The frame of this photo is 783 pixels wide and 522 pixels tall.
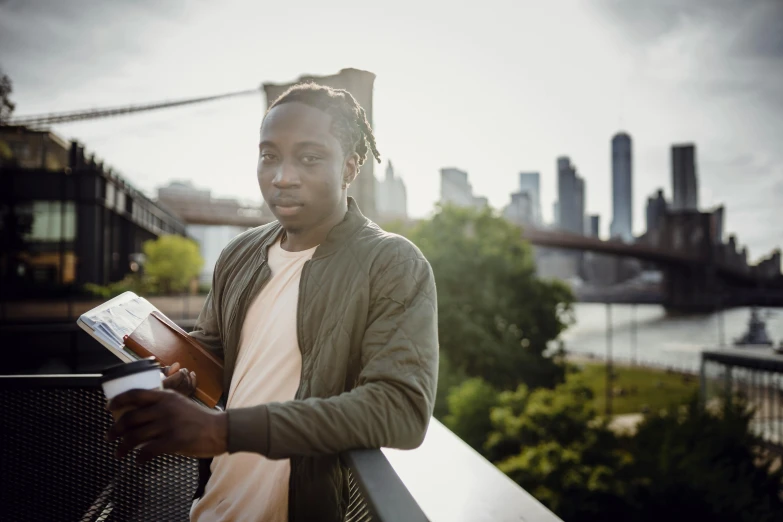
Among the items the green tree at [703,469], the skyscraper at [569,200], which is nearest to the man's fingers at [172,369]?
the green tree at [703,469]

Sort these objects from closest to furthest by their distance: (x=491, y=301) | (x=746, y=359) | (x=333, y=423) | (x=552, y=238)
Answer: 1. (x=333, y=423)
2. (x=746, y=359)
3. (x=491, y=301)
4. (x=552, y=238)

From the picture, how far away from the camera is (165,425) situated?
37.9 inches

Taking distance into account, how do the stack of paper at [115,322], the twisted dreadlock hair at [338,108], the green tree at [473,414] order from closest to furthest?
1. the stack of paper at [115,322]
2. the twisted dreadlock hair at [338,108]
3. the green tree at [473,414]

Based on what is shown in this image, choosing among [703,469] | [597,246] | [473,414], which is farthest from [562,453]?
[597,246]

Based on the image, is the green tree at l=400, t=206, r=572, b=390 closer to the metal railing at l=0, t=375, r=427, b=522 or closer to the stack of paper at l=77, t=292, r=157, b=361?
the metal railing at l=0, t=375, r=427, b=522

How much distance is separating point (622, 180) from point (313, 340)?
590 ft

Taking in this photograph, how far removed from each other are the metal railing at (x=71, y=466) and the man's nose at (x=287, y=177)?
1025mm

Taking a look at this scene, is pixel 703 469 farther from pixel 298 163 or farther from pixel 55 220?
pixel 55 220

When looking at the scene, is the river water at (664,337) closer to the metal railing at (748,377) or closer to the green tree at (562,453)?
the metal railing at (748,377)

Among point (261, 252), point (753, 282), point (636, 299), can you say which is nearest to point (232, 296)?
point (261, 252)

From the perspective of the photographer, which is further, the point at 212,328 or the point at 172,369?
the point at 212,328

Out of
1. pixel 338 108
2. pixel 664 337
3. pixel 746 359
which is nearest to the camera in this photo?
pixel 338 108

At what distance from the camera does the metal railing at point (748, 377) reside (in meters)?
9.30

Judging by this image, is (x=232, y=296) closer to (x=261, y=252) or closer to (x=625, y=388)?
(x=261, y=252)
